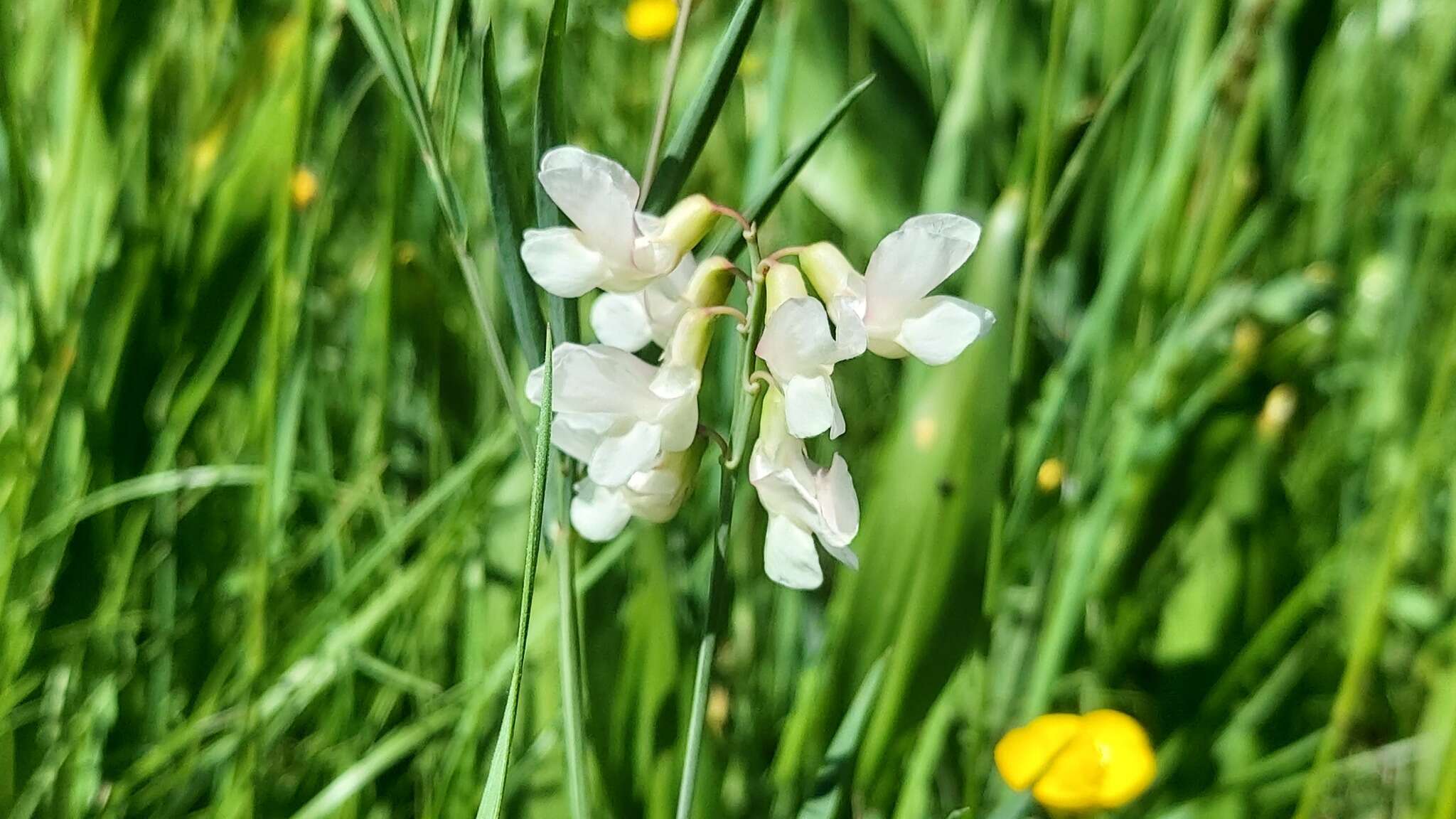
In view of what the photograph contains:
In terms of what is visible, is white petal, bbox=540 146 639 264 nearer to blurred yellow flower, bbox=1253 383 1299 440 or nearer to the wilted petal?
the wilted petal

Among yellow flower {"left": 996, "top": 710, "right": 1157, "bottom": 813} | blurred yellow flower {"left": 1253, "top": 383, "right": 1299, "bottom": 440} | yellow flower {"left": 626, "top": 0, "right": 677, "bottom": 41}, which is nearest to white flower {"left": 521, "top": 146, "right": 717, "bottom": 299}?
yellow flower {"left": 996, "top": 710, "right": 1157, "bottom": 813}

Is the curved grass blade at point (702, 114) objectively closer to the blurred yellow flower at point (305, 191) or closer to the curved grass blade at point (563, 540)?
the curved grass blade at point (563, 540)

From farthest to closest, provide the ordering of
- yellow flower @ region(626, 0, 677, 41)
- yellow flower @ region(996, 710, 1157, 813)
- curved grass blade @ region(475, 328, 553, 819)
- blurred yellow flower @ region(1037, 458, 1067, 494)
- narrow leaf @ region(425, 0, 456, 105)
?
yellow flower @ region(626, 0, 677, 41), blurred yellow flower @ region(1037, 458, 1067, 494), yellow flower @ region(996, 710, 1157, 813), narrow leaf @ region(425, 0, 456, 105), curved grass blade @ region(475, 328, 553, 819)

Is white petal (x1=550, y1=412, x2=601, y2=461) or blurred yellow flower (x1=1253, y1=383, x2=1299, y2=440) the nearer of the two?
white petal (x1=550, y1=412, x2=601, y2=461)

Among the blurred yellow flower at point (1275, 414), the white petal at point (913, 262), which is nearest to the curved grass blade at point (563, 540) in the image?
the white petal at point (913, 262)

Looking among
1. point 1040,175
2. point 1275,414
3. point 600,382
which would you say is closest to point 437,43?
point 600,382

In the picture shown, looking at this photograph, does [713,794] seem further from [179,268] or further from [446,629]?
[179,268]
